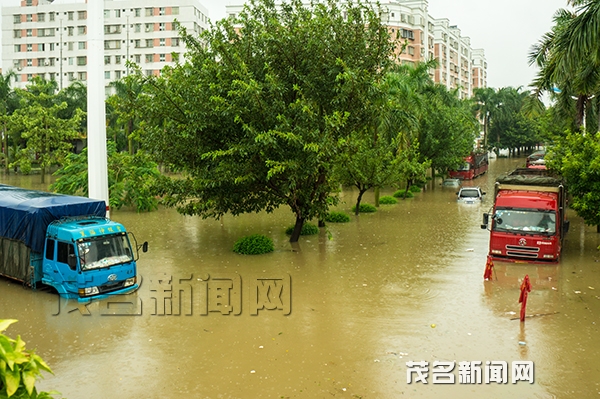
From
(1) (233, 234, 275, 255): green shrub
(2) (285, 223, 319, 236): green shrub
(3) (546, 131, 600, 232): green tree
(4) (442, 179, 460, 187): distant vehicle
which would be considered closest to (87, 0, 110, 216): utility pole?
(1) (233, 234, 275, 255): green shrub

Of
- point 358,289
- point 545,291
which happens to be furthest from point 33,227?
point 545,291

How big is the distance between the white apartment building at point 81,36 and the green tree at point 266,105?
58.2 meters

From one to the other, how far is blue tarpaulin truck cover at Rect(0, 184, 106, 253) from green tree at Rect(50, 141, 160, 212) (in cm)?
1474

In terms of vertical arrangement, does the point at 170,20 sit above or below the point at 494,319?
above

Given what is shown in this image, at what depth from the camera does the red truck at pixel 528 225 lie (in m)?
18.8

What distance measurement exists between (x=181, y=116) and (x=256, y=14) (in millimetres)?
4784

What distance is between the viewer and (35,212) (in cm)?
→ 1482

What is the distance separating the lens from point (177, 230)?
1040 inches

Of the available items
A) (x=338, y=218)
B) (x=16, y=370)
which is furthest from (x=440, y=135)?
(x=16, y=370)

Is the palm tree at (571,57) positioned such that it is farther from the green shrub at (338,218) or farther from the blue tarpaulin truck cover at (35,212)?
the blue tarpaulin truck cover at (35,212)

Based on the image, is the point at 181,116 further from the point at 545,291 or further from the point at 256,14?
the point at 545,291

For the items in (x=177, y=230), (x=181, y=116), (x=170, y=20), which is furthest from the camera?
(x=170, y=20)

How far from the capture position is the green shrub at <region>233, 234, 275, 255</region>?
67.4 feet

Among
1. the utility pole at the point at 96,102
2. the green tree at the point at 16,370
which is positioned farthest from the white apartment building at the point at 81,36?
the green tree at the point at 16,370
